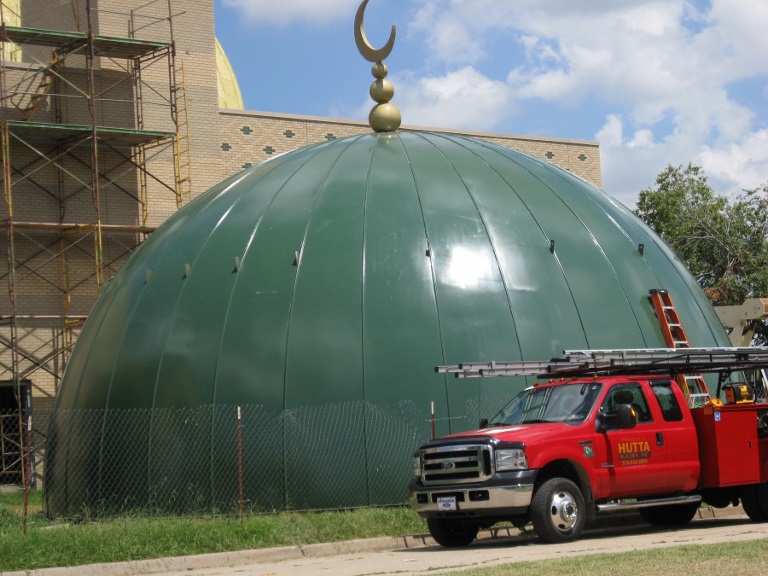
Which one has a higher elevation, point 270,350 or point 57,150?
point 57,150

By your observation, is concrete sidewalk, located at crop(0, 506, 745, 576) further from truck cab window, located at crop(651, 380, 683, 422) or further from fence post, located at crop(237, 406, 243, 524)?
truck cab window, located at crop(651, 380, 683, 422)

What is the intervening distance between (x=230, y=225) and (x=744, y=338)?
13.4 m

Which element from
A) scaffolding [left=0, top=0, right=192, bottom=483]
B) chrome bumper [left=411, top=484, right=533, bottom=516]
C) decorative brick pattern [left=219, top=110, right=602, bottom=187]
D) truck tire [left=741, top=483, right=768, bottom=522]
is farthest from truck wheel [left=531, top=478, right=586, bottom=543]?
decorative brick pattern [left=219, top=110, right=602, bottom=187]

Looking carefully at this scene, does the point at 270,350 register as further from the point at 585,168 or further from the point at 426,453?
the point at 585,168

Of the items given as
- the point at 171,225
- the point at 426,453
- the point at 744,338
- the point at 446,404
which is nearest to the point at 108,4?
the point at 171,225

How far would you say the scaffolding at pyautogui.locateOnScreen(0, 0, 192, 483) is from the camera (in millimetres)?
30297

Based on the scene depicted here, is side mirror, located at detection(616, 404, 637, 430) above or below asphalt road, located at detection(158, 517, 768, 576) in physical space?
above

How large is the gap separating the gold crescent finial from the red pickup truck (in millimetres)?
9177

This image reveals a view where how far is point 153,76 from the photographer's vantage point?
3381 cm

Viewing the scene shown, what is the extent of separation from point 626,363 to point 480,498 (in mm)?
2804

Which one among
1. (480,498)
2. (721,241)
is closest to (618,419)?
(480,498)

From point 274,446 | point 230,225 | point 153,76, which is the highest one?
point 153,76

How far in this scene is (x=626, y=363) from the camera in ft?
48.9

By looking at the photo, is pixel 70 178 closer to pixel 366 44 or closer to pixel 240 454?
pixel 366 44
